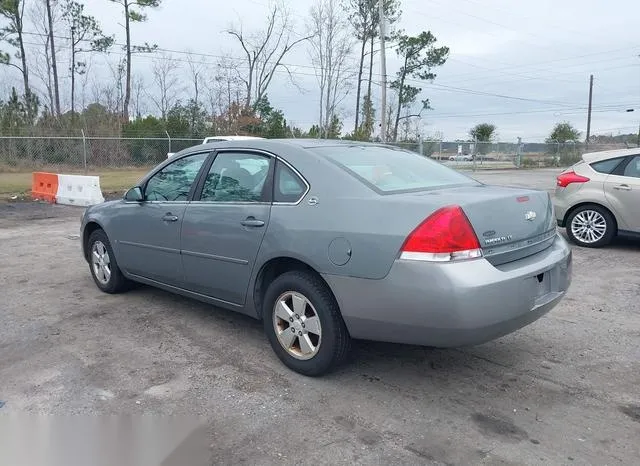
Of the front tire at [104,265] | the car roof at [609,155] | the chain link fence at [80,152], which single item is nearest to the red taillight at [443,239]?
the front tire at [104,265]

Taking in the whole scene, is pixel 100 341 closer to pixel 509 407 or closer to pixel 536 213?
pixel 509 407

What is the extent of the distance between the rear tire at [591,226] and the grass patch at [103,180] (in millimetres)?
12725

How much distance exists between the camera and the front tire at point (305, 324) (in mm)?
3480

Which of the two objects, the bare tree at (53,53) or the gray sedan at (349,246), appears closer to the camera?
the gray sedan at (349,246)

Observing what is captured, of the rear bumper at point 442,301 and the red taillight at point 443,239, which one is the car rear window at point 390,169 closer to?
the red taillight at point 443,239

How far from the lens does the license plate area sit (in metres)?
3.43

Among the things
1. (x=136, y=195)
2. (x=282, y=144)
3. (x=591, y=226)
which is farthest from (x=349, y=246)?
(x=591, y=226)

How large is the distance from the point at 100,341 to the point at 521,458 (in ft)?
10.4

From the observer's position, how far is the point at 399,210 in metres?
3.25

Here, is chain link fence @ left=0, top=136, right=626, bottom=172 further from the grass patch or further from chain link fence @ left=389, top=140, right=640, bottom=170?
the grass patch

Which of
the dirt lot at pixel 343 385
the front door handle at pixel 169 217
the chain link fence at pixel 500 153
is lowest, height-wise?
the dirt lot at pixel 343 385

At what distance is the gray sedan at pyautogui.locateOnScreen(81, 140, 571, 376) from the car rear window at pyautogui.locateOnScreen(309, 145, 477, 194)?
0.02 meters

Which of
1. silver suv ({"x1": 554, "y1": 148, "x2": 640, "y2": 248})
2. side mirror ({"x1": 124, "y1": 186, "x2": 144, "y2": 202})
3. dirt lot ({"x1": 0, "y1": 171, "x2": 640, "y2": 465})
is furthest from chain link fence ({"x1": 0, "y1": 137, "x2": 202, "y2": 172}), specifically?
dirt lot ({"x1": 0, "y1": 171, "x2": 640, "y2": 465})

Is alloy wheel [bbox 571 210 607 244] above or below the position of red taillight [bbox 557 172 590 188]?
below
